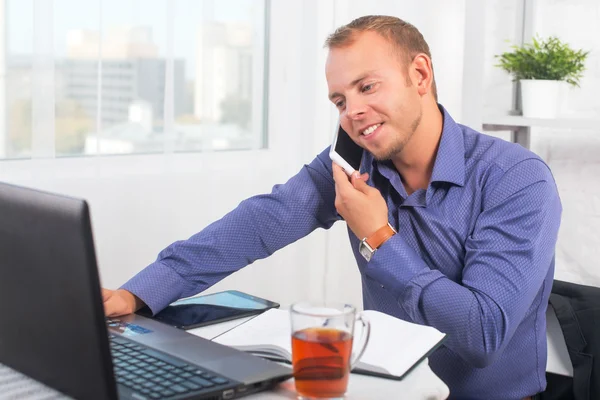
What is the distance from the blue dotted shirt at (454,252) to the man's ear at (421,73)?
0.27ft

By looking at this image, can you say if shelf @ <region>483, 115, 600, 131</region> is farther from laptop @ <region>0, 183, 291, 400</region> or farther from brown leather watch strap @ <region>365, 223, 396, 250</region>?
laptop @ <region>0, 183, 291, 400</region>

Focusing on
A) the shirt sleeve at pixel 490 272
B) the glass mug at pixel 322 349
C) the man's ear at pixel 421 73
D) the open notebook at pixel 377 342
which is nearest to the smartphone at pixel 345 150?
the man's ear at pixel 421 73

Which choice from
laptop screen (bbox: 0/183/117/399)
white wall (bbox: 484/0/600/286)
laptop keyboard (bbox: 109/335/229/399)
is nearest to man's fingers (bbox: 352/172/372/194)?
laptop keyboard (bbox: 109/335/229/399)

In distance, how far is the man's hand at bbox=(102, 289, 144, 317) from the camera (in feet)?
→ 4.30

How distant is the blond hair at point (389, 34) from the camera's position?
5.05 feet

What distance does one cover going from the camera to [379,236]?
140cm

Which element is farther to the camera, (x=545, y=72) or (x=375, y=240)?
(x=545, y=72)

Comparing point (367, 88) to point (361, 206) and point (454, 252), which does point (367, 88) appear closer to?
point (361, 206)

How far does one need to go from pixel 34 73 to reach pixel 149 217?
48cm

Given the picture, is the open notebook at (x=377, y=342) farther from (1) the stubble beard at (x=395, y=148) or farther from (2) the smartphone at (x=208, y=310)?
(1) the stubble beard at (x=395, y=148)

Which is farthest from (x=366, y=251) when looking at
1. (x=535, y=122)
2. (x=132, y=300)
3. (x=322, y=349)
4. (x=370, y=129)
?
(x=535, y=122)

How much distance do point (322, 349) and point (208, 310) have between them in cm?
51

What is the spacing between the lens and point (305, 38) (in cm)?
249

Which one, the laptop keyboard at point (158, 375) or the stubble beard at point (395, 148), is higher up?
the stubble beard at point (395, 148)
